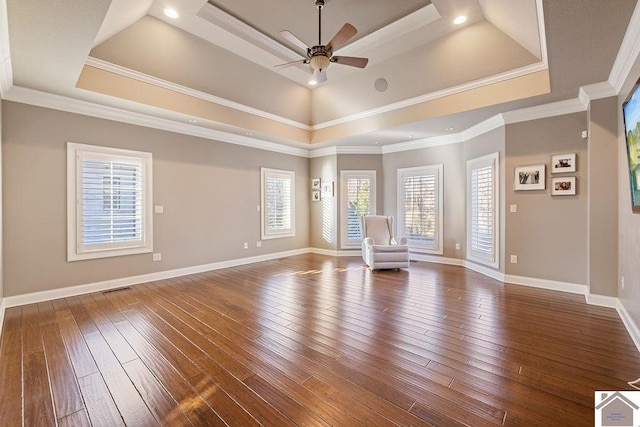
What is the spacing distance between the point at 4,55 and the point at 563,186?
22.7 ft

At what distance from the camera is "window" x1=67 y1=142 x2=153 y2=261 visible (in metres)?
4.05

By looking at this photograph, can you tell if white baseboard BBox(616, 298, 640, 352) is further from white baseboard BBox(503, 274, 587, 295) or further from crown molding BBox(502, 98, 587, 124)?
crown molding BBox(502, 98, 587, 124)

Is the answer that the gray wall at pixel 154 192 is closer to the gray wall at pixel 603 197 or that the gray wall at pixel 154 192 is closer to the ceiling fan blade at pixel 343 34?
the ceiling fan blade at pixel 343 34

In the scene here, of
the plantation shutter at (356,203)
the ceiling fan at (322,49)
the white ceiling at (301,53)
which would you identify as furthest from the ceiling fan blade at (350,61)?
the plantation shutter at (356,203)

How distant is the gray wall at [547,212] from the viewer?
13.4 feet

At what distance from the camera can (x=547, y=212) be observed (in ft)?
14.3

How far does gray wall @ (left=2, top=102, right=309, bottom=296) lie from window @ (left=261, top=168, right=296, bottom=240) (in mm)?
179

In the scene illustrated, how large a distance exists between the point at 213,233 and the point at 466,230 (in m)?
5.23

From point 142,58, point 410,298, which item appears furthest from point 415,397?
point 142,58

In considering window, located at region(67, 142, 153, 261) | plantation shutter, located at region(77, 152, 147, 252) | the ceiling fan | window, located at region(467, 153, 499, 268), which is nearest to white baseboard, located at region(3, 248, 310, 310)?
window, located at region(67, 142, 153, 261)

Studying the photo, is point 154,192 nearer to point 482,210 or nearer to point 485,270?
point 482,210

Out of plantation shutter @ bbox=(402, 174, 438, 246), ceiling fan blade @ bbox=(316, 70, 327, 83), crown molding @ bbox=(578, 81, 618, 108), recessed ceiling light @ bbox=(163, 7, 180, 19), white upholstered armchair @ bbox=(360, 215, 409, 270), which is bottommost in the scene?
white upholstered armchair @ bbox=(360, 215, 409, 270)

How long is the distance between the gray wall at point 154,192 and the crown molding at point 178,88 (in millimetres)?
856

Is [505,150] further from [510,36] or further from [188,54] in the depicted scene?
[188,54]
